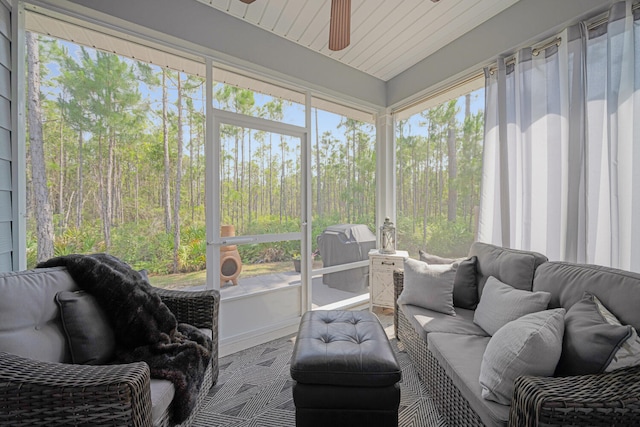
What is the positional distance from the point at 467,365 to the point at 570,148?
1.66m

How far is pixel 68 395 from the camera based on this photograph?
0.94 metres

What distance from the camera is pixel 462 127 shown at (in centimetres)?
291

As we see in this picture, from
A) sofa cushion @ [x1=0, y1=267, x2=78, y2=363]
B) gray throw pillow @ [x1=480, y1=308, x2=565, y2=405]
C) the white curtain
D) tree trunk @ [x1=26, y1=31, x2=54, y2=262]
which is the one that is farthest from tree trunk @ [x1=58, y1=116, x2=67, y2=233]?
the white curtain

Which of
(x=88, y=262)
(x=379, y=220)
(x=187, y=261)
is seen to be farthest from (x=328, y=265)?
(x=88, y=262)

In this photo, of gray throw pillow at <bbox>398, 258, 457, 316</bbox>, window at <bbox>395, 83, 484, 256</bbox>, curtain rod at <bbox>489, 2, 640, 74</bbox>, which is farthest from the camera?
window at <bbox>395, 83, 484, 256</bbox>

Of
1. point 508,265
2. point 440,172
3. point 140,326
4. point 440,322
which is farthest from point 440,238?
point 140,326

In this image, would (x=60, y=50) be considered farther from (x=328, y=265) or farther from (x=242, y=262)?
(x=328, y=265)

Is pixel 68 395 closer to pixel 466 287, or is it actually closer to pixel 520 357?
pixel 520 357

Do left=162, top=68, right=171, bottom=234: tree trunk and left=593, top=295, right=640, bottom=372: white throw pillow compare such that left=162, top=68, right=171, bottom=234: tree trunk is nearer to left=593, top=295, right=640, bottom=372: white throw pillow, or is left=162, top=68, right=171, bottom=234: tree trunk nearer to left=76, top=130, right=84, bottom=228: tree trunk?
left=76, top=130, right=84, bottom=228: tree trunk

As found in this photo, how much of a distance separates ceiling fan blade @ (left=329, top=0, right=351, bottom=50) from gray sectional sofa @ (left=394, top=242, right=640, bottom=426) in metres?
1.82

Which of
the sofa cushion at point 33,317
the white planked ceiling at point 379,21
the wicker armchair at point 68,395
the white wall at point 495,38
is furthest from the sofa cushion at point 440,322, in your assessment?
the white planked ceiling at point 379,21

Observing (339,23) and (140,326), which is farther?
(339,23)

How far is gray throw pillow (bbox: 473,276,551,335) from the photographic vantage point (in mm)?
1523

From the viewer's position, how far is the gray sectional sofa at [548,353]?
911mm
